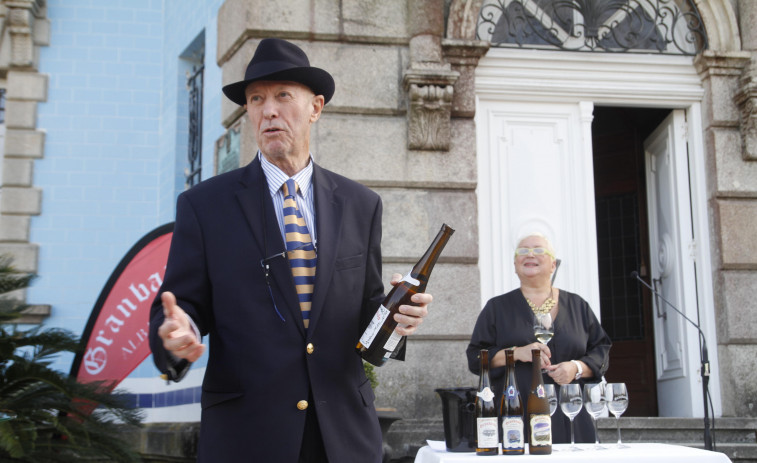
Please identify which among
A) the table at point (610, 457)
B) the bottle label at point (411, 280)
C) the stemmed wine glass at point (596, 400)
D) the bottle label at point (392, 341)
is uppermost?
the bottle label at point (411, 280)

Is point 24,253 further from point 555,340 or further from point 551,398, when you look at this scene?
point 551,398

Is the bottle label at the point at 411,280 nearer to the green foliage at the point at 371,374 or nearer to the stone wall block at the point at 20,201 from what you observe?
the green foliage at the point at 371,374

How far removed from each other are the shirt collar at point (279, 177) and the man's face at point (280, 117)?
0.10 ft

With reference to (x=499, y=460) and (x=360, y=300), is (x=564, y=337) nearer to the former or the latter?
(x=499, y=460)

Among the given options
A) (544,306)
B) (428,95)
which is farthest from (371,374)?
(428,95)

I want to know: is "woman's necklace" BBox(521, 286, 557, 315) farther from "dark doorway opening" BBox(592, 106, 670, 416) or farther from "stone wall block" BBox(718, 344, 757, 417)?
Answer: "dark doorway opening" BBox(592, 106, 670, 416)

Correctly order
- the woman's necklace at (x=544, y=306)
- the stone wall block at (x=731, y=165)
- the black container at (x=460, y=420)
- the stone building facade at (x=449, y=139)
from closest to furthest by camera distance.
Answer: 1. the black container at (x=460, y=420)
2. the woman's necklace at (x=544, y=306)
3. the stone building facade at (x=449, y=139)
4. the stone wall block at (x=731, y=165)

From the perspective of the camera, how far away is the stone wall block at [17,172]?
9141 millimetres

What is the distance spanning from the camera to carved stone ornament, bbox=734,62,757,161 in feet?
23.2

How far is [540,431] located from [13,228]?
7209 millimetres

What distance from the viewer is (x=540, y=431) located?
3725 millimetres

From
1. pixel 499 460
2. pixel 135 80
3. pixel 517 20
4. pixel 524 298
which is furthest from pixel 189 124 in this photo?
pixel 499 460

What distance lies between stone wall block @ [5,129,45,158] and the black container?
6.52 m

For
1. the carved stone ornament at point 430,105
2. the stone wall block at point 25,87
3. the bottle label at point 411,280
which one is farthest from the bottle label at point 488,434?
the stone wall block at point 25,87
